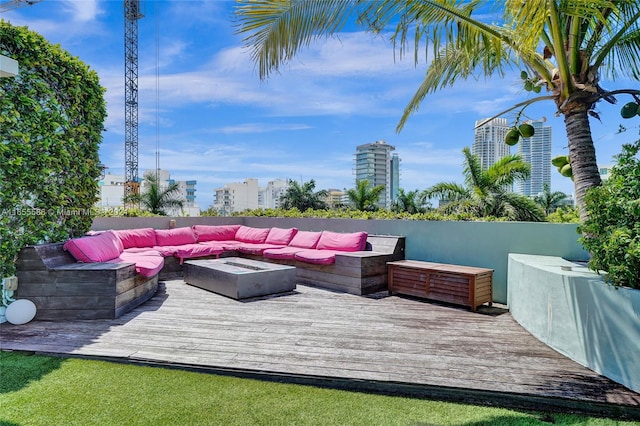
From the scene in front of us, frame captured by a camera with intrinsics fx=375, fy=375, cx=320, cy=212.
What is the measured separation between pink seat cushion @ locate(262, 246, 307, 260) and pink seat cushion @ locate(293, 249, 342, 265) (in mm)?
141

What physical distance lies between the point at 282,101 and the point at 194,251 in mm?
7553

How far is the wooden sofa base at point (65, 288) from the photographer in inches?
167

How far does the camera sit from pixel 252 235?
8055mm

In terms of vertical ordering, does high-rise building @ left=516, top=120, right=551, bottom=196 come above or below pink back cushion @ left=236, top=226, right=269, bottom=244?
above

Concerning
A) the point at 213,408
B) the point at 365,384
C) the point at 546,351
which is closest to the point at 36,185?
the point at 213,408

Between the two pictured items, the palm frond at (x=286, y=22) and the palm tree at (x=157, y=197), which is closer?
the palm frond at (x=286, y=22)

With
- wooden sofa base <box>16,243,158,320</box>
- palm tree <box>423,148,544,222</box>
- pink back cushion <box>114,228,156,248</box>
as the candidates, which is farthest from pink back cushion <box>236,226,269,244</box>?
palm tree <box>423,148,544,222</box>

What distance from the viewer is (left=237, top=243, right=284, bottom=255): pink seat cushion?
7.28 m

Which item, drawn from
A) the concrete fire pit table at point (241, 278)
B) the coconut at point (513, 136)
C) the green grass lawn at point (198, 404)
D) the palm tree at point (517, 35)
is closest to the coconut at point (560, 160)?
the palm tree at point (517, 35)

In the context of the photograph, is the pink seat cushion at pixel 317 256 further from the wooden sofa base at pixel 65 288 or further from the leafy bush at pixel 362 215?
the wooden sofa base at pixel 65 288

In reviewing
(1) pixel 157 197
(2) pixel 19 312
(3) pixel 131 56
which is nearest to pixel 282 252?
(2) pixel 19 312

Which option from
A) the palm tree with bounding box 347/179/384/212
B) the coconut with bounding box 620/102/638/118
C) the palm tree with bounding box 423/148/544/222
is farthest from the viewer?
the palm tree with bounding box 347/179/384/212

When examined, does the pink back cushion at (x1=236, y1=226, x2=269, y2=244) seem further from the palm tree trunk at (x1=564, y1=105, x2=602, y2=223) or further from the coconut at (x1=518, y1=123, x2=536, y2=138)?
the palm tree trunk at (x1=564, y1=105, x2=602, y2=223)

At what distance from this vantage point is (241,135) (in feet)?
69.6
